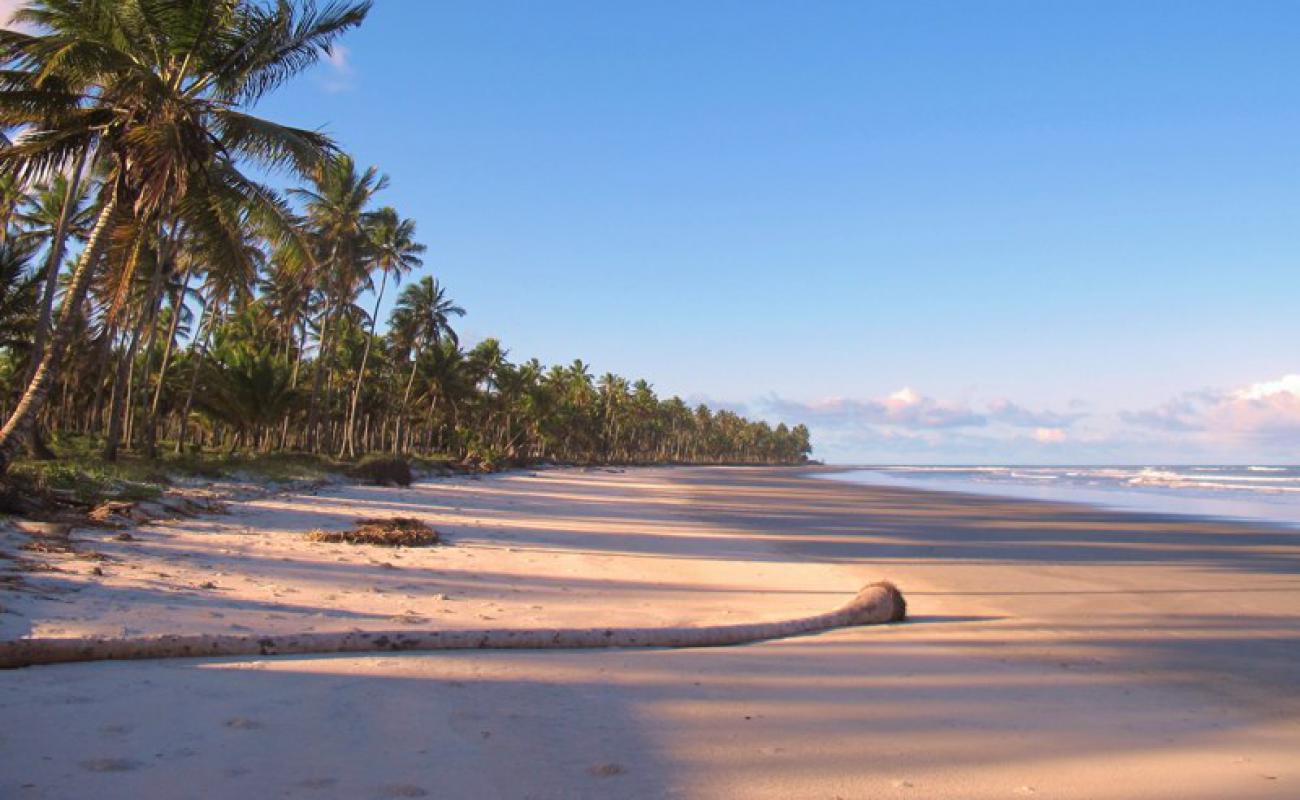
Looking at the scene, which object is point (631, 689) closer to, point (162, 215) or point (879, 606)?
point (879, 606)

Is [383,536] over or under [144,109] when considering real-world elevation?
under

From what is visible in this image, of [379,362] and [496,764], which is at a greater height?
[379,362]

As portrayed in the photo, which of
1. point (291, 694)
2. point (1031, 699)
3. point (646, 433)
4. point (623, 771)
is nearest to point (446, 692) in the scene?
point (291, 694)

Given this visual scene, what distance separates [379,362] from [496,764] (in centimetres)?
5294

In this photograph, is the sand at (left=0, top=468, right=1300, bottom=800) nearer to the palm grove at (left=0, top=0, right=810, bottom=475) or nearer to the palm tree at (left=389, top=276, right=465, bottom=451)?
the palm grove at (left=0, top=0, right=810, bottom=475)

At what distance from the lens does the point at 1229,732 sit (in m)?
5.06

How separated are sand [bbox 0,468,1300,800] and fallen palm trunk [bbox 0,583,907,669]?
0.15m

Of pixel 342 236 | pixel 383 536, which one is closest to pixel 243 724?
pixel 383 536

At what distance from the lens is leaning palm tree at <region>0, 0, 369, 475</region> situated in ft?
38.8

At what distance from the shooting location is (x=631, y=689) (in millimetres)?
5219

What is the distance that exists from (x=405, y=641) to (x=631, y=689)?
1.62 meters

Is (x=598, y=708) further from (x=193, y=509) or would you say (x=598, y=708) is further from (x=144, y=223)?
(x=144, y=223)

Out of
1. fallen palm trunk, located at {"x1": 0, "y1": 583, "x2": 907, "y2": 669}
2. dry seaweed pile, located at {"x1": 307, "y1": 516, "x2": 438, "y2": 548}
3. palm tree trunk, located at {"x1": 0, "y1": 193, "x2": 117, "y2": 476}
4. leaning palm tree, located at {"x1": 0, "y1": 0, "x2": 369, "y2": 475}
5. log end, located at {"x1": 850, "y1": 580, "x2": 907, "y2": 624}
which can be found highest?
leaning palm tree, located at {"x1": 0, "y1": 0, "x2": 369, "y2": 475}

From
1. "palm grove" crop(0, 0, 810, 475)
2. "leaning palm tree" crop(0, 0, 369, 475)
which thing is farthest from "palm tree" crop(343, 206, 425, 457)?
"leaning palm tree" crop(0, 0, 369, 475)
